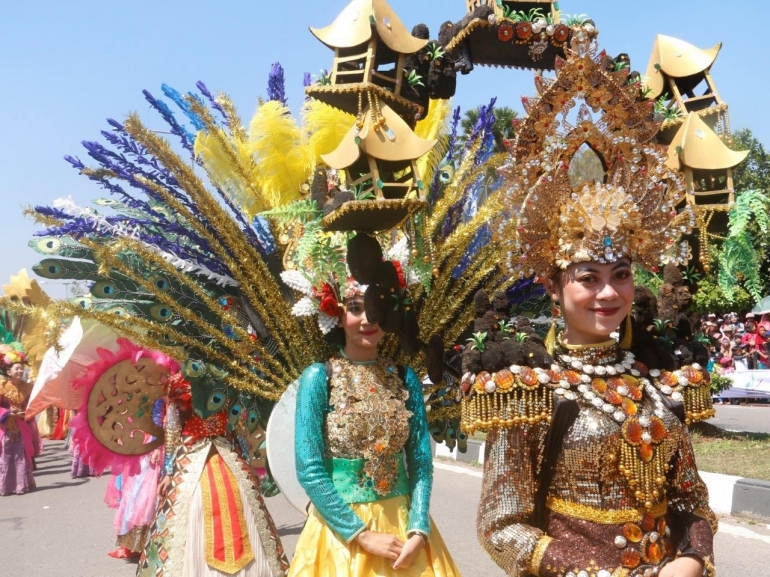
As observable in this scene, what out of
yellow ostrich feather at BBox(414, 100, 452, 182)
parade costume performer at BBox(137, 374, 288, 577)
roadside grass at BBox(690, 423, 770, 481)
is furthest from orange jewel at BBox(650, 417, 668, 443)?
roadside grass at BBox(690, 423, 770, 481)

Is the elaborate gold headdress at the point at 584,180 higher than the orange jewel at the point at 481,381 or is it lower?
higher

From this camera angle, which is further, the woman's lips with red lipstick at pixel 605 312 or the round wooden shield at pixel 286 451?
the round wooden shield at pixel 286 451

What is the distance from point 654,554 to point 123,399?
12.3ft

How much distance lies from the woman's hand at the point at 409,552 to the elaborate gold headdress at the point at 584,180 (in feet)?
4.11

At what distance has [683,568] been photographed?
7.51 ft

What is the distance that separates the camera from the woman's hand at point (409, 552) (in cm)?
306

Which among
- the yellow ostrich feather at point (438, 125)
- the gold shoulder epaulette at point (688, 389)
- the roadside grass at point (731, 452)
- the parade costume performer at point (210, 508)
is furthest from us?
the roadside grass at point (731, 452)

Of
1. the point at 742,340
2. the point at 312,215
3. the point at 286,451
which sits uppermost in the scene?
the point at 312,215

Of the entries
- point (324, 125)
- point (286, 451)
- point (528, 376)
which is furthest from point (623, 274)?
point (286, 451)

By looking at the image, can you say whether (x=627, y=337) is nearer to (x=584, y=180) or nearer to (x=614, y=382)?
(x=614, y=382)

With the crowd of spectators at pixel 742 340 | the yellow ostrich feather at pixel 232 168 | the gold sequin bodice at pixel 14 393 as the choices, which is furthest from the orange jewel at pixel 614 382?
the crowd of spectators at pixel 742 340

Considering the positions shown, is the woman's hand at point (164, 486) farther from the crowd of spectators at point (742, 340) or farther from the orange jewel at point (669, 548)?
the crowd of spectators at point (742, 340)

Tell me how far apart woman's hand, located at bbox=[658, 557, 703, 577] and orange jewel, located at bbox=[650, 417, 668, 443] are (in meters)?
0.35

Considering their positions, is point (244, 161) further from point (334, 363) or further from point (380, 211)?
point (380, 211)
